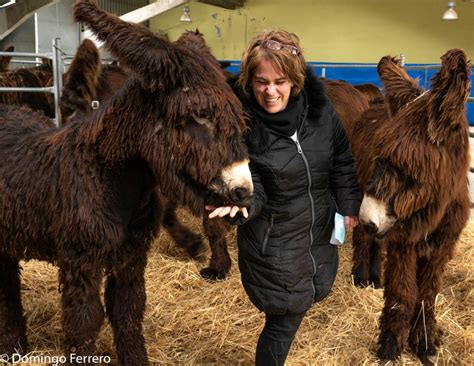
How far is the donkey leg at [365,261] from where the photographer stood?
392 cm

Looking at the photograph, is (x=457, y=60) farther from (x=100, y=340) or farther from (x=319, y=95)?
(x=100, y=340)

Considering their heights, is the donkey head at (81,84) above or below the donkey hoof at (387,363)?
above

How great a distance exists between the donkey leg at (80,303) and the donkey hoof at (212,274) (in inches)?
73.6

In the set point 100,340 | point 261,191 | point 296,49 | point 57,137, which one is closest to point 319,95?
point 296,49

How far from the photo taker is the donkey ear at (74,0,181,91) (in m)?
1.72

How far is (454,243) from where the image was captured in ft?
8.98

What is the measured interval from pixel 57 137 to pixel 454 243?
226cm

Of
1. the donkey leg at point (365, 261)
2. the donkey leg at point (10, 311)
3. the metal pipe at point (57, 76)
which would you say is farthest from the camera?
the metal pipe at point (57, 76)

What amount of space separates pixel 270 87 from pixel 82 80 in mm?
2993

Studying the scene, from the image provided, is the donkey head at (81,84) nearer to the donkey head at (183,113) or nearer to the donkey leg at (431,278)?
the donkey head at (183,113)

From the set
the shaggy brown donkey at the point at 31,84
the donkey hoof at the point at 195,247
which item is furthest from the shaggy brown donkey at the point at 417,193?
the shaggy brown donkey at the point at 31,84

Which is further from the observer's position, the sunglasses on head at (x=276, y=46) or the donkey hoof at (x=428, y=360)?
the donkey hoof at (x=428, y=360)

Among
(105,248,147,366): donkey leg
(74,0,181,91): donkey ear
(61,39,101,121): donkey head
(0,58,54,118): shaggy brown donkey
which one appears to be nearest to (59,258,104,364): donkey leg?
(105,248,147,366): donkey leg

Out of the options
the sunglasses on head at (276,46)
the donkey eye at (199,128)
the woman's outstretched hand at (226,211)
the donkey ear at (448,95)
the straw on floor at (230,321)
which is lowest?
the straw on floor at (230,321)
